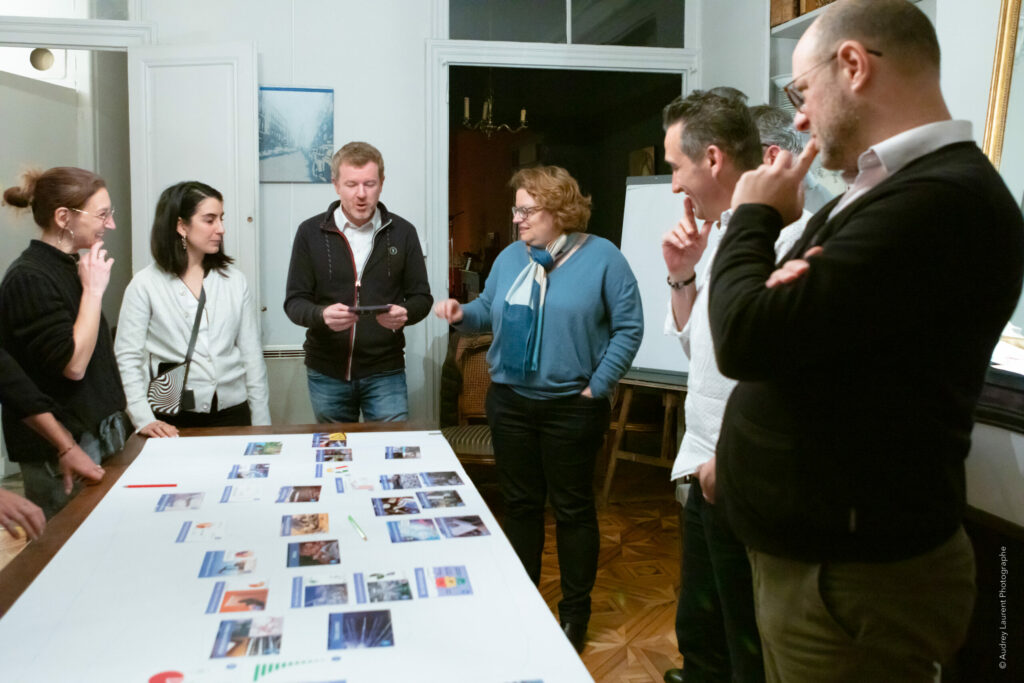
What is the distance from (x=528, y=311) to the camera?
252 cm

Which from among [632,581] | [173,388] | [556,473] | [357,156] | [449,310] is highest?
[357,156]

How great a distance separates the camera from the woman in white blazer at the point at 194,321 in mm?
2701

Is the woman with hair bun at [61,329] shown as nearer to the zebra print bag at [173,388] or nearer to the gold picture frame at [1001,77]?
the zebra print bag at [173,388]

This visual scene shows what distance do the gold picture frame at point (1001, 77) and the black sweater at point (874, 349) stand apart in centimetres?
125

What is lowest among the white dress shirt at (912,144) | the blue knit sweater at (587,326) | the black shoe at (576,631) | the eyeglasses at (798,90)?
the black shoe at (576,631)

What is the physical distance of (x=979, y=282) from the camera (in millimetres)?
1006

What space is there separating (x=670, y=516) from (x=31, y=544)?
329 centimetres

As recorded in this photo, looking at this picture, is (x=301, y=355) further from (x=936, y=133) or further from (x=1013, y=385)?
(x=936, y=133)

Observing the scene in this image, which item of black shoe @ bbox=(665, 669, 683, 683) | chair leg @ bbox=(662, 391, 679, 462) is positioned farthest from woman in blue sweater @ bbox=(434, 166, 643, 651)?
chair leg @ bbox=(662, 391, 679, 462)

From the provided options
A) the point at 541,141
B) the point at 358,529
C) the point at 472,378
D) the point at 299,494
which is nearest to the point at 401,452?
the point at 299,494

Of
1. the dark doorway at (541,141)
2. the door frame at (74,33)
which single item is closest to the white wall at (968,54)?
the door frame at (74,33)

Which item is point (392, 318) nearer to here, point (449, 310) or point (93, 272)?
point (449, 310)

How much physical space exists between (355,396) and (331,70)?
6.58 feet

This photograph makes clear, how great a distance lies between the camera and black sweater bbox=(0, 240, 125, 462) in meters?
2.13
